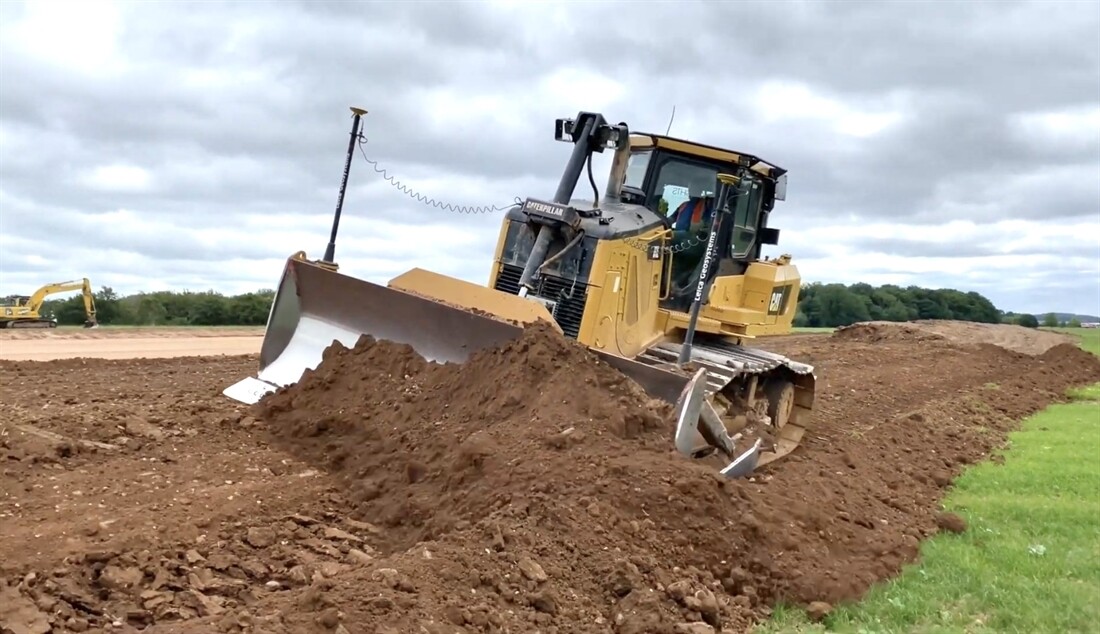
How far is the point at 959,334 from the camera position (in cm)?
2691

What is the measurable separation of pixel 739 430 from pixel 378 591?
522 centimetres

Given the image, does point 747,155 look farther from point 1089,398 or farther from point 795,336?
point 795,336

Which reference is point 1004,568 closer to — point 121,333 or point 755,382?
point 755,382

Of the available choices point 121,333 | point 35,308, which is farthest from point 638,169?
point 35,308

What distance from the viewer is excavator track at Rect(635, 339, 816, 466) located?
8953mm

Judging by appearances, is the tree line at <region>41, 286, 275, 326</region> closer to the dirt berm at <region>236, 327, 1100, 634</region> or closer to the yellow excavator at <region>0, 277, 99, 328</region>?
the yellow excavator at <region>0, 277, 99, 328</region>

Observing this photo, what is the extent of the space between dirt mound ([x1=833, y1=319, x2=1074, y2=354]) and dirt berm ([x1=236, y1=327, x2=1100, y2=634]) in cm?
1771

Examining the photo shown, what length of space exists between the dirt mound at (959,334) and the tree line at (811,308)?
6.62 metres

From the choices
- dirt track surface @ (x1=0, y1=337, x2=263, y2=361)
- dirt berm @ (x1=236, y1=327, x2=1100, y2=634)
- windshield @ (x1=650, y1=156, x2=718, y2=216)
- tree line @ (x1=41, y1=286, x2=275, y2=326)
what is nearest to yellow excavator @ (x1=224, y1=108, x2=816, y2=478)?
windshield @ (x1=650, y1=156, x2=718, y2=216)

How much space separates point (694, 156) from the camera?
33.9ft

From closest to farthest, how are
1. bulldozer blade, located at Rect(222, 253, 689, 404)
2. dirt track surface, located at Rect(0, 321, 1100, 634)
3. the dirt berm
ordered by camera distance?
dirt track surface, located at Rect(0, 321, 1100, 634)
the dirt berm
bulldozer blade, located at Rect(222, 253, 689, 404)

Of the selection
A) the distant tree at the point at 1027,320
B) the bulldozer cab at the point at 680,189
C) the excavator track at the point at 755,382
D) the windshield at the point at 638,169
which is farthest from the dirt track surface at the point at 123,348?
the distant tree at the point at 1027,320

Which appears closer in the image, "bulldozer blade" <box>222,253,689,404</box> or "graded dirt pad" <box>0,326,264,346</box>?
"bulldozer blade" <box>222,253,689,404</box>

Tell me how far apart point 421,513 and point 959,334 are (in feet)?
77.6
